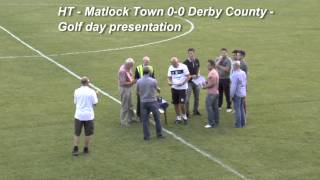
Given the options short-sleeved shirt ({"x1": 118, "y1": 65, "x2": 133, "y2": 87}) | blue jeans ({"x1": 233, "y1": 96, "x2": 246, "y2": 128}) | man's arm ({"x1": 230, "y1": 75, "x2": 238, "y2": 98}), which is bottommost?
blue jeans ({"x1": 233, "y1": 96, "x2": 246, "y2": 128})

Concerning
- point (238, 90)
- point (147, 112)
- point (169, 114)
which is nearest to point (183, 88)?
point (169, 114)

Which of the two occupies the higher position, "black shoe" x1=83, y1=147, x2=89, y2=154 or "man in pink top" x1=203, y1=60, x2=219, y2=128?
"man in pink top" x1=203, y1=60, x2=219, y2=128

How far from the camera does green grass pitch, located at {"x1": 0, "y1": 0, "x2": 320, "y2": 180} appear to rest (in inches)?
594

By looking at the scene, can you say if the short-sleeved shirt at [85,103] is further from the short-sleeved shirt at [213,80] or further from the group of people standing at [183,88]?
the short-sleeved shirt at [213,80]

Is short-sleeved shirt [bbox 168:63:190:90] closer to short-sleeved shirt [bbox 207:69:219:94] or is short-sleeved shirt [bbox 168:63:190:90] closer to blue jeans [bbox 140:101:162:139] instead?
short-sleeved shirt [bbox 207:69:219:94]

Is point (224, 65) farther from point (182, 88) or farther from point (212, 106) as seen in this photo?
point (212, 106)

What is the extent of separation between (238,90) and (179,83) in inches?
71.0

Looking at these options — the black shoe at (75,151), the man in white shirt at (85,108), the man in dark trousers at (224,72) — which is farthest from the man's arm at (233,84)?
the black shoe at (75,151)

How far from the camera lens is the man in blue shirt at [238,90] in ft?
58.6

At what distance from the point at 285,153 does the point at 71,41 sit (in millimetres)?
20071

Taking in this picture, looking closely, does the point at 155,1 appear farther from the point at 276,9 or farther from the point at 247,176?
the point at 247,176

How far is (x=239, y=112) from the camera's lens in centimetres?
1803

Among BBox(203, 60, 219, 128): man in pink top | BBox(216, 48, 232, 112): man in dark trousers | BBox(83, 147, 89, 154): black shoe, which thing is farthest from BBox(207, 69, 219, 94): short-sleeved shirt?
BBox(83, 147, 89, 154): black shoe

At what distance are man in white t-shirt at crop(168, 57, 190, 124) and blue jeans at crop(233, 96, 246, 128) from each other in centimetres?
158
